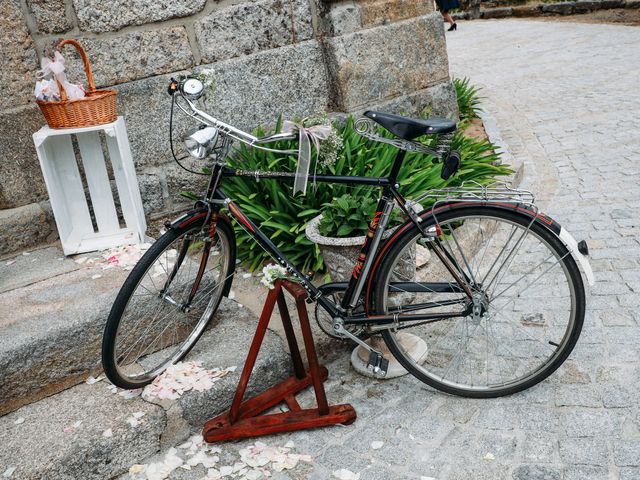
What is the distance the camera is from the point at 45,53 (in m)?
3.81

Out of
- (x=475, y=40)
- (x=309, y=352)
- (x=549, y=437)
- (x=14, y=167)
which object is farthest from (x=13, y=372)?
(x=475, y=40)

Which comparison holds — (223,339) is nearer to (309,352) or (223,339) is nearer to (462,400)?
(309,352)

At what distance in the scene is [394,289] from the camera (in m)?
2.91

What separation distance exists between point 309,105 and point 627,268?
2.21 metres

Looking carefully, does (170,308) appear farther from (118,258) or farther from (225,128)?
(225,128)

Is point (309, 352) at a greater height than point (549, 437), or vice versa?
point (309, 352)

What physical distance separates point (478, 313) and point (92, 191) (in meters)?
2.41

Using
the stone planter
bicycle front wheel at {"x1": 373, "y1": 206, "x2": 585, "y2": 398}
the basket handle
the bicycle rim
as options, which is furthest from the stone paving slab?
bicycle front wheel at {"x1": 373, "y1": 206, "x2": 585, "y2": 398}

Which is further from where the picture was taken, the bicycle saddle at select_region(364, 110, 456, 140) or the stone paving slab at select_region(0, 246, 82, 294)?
the stone paving slab at select_region(0, 246, 82, 294)

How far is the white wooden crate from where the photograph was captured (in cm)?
378

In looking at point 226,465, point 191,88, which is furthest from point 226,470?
point 191,88

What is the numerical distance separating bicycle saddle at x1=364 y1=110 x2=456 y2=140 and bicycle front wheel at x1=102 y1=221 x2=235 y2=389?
86cm

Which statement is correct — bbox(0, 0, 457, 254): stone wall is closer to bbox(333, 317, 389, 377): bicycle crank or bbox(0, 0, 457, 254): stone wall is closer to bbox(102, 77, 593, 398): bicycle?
bbox(102, 77, 593, 398): bicycle

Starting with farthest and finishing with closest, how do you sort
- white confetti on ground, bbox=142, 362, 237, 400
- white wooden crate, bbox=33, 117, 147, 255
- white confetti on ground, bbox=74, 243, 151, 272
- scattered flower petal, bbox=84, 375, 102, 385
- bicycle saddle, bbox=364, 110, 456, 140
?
1. white wooden crate, bbox=33, 117, 147, 255
2. white confetti on ground, bbox=74, 243, 151, 272
3. scattered flower petal, bbox=84, 375, 102, 385
4. white confetti on ground, bbox=142, 362, 237, 400
5. bicycle saddle, bbox=364, 110, 456, 140
